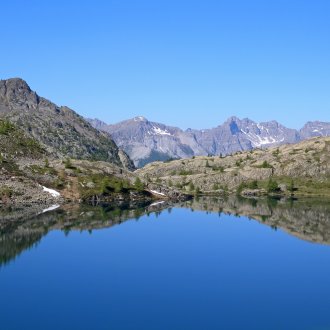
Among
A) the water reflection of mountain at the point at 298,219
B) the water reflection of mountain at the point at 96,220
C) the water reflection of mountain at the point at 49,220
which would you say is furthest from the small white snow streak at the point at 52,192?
the water reflection of mountain at the point at 298,219

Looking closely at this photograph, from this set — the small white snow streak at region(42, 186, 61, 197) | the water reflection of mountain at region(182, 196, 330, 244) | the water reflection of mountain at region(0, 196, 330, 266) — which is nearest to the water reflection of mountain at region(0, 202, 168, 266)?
the water reflection of mountain at region(0, 196, 330, 266)

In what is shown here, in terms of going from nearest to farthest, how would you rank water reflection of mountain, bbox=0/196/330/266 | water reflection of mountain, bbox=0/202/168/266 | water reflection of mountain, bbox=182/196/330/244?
water reflection of mountain, bbox=0/202/168/266
water reflection of mountain, bbox=0/196/330/266
water reflection of mountain, bbox=182/196/330/244

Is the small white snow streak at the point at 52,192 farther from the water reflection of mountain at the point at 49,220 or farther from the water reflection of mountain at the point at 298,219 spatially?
the water reflection of mountain at the point at 298,219

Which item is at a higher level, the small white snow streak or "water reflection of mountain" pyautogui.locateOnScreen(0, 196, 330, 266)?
the small white snow streak

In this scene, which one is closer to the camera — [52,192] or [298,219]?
[298,219]

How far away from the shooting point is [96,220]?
157m

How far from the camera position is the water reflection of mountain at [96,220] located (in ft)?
408

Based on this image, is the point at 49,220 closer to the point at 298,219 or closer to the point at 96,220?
the point at 96,220

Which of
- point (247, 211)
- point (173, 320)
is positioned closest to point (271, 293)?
point (173, 320)

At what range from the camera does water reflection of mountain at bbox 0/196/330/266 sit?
124 meters

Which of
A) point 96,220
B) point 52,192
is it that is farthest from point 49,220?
point 52,192

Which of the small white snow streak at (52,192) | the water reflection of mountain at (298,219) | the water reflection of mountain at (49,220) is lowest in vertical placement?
the water reflection of mountain at (298,219)

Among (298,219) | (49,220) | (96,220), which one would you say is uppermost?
(49,220)

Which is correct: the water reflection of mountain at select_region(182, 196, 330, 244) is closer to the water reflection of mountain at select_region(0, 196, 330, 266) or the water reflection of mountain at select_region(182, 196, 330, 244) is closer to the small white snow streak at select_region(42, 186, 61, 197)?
the water reflection of mountain at select_region(0, 196, 330, 266)
